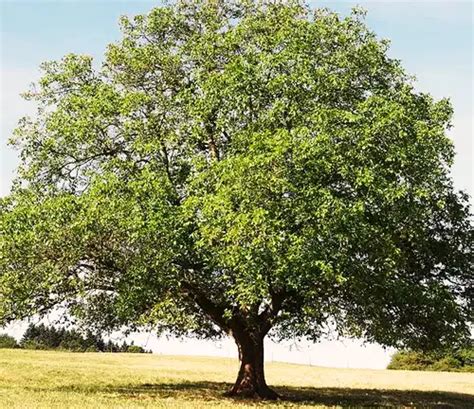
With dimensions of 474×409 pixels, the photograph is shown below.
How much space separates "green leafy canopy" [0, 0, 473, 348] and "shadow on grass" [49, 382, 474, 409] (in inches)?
135

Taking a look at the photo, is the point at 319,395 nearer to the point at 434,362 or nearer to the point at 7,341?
the point at 434,362

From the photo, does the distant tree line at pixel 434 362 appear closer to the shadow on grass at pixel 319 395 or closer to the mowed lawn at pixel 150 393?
the mowed lawn at pixel 150 393

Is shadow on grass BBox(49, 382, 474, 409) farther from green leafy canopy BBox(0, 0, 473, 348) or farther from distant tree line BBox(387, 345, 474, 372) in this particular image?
distant tree line BBox(387, 345, 474, 372)

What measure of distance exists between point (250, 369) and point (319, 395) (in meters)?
5.88

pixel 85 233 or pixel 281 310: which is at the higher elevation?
pixel 85 233

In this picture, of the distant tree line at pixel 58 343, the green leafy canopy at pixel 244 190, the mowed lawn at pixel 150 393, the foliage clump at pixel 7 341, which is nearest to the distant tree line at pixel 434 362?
the distant tree line at pixel 58 343

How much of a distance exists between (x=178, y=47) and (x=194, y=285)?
1210 centimetres

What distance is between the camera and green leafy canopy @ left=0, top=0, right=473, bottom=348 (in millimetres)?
28641

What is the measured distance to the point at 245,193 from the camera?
92.7ft

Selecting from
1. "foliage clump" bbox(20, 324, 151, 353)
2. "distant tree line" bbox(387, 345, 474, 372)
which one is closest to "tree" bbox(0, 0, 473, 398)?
"distant tree line" bbox(387, 345, 474, 372)

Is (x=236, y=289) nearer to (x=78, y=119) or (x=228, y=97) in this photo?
(x=228, y=97)

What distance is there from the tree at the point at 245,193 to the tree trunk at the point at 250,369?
80mm

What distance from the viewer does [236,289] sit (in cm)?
2994

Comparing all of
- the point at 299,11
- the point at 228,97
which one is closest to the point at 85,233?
the point at 228,97
